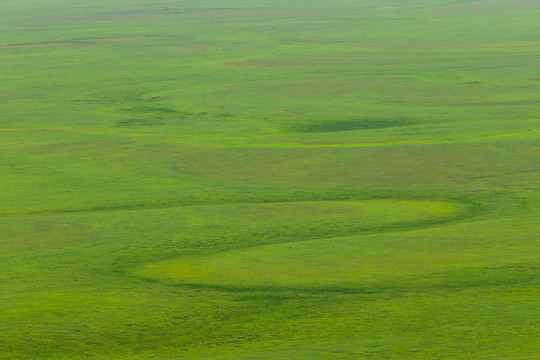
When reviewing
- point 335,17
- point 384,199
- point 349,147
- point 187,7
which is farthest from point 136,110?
point 187,7

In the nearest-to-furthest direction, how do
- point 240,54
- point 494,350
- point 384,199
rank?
point 494,350
point 384,199
point 240,54

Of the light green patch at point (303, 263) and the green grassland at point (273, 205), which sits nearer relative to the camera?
the green grassland at point (273, 205)

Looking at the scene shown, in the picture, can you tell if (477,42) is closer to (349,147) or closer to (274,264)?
(349,147)

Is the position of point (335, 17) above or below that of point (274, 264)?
above

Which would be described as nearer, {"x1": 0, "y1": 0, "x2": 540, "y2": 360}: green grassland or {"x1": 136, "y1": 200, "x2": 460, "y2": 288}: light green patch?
{"x1": 0, "y1": 0, "x2": 540, "y2": 360}: green grassland

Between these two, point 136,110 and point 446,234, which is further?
point 136,110

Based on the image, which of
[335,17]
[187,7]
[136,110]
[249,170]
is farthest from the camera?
[187,7]

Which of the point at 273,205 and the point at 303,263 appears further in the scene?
the point at 273,205

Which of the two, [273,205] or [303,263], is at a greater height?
[273,205]
